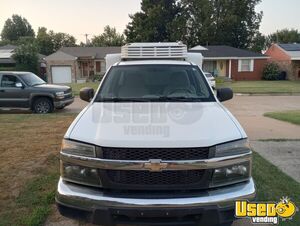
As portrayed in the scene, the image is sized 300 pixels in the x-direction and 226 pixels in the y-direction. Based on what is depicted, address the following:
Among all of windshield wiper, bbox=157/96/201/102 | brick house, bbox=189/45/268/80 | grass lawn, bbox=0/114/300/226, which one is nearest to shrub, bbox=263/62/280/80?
brick house, bbox=189/45/268/80

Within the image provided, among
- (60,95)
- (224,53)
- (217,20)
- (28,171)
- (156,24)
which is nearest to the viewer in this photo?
(28,171)

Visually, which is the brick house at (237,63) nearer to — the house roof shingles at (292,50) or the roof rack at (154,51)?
the house roof shingles at (292,50)

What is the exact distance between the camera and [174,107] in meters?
4.02

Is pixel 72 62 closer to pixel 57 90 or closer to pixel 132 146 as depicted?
pixel 57 90

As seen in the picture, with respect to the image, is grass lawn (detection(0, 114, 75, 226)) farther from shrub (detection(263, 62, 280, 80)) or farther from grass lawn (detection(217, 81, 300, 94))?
shrub (detection(263, 62, 280, 80))

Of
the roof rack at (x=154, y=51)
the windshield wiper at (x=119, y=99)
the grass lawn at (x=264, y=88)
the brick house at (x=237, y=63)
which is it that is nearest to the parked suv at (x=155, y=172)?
the windshield wiper at (x=119, y=99)

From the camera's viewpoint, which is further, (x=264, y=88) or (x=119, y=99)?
(x=264, y=88)

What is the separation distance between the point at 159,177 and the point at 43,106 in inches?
438

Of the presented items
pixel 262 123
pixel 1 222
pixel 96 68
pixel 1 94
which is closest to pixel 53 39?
pixel 96 68

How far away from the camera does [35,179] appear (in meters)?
5.22

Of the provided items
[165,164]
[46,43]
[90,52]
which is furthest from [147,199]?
[46,43]

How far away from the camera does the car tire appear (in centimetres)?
1326

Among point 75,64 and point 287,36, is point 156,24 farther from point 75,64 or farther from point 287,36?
point 287,36

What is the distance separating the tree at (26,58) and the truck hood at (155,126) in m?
35.2
